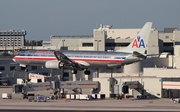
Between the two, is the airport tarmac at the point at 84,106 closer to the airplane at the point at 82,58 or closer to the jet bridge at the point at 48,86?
the jet bridge at the point at 48,86

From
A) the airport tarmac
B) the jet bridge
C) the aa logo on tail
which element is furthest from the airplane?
the airport tarmac

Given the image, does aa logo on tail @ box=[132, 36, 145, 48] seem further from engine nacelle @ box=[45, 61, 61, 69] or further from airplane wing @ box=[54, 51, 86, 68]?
engine nacelle @ box=[45, 61, 61, 69]

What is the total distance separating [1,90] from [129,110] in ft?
206

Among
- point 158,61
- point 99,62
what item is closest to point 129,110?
point 99,62

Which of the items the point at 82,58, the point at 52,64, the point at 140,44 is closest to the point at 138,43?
the point at 140,44

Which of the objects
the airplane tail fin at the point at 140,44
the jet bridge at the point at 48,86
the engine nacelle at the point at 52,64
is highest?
the airplane tail fin at the point at 140,44

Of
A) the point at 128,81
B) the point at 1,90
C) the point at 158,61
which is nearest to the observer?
the point at 128,81

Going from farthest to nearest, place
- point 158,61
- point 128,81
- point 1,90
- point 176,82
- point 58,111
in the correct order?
point 158,61 → point 1,90 → point 128,81 → point 176,82 → point 58,111

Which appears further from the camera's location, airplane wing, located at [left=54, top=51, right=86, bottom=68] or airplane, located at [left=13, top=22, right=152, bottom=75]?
airplane wing, located at [left=54, top=51, right=86, bottom=68]

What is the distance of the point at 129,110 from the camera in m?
90.2

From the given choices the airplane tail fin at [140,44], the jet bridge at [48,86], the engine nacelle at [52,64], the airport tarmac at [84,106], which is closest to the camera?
the airport tarmac at [84,106]

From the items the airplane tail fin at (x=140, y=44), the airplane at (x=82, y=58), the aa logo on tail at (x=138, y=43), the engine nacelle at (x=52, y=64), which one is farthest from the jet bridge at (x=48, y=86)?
the aa logo on tail at (x=138, y=43)

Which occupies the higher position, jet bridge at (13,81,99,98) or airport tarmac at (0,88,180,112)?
jet bridge at (13,81,99,98)

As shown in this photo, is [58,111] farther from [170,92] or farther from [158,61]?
[158,61]
